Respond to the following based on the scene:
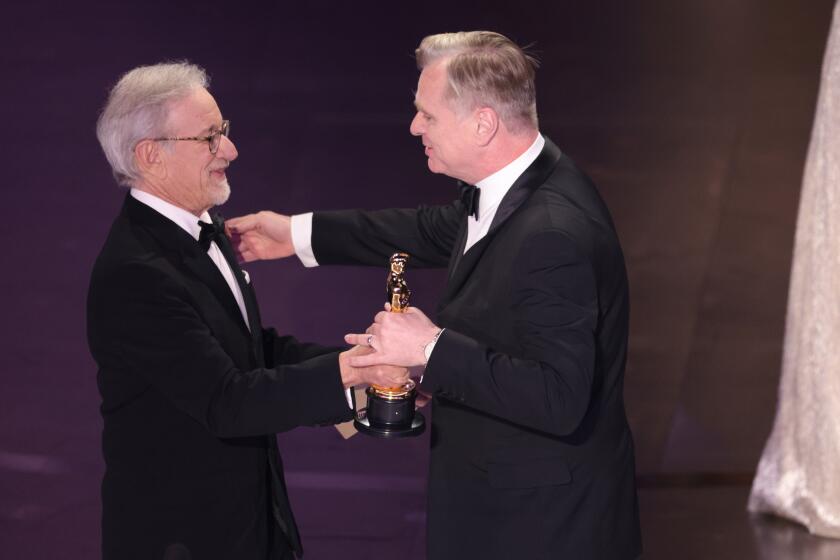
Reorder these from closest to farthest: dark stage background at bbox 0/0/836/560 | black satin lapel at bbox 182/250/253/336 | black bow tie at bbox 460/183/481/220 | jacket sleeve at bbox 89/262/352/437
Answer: jacket sleeve at bbox 89/262/352/437
black satin lapel at bbox 182/250/253/336
black bow tie at bbox 460/183/481/220
dark stage background at bbox 0/0/836/560

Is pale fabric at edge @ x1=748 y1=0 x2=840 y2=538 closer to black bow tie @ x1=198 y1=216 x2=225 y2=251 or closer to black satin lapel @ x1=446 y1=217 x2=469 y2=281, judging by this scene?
black satin lapel @ x1=446 y1=217 x2=469 y2=281

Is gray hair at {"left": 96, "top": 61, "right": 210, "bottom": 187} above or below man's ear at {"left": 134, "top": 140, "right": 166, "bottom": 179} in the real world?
above

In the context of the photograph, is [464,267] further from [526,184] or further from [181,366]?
[181,366]

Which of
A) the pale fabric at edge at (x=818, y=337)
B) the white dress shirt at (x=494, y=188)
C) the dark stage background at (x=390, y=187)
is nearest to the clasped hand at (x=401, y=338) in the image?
the white dress shirt at (x=494, y=188)

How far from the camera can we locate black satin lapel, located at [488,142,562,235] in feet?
7.86

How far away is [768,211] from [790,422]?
4.41 ft

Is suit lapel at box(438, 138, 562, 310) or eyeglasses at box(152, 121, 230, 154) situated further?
eyeglasses at box(152, 121, 230, 154)

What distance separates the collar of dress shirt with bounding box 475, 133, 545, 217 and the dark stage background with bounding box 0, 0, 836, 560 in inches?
78.0

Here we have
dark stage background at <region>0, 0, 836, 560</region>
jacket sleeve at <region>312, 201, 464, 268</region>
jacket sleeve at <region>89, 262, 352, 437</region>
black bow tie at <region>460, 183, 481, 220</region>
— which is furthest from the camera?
dark stage background at <region>0, 0, 836, 560</region>

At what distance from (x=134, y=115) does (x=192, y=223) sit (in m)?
0.28

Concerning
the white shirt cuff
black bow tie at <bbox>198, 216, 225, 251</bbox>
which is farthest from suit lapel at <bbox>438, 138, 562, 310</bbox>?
the white shirt cuff

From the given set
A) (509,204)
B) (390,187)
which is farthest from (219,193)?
(390,187)

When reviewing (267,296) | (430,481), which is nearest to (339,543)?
(267,296)

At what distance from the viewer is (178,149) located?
252 cm
